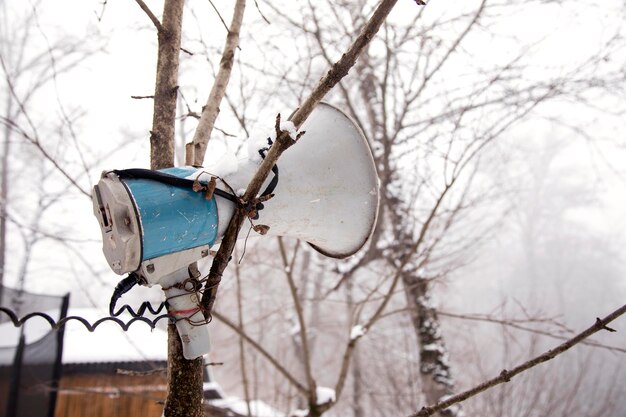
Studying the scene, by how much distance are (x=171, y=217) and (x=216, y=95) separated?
2.33 ft

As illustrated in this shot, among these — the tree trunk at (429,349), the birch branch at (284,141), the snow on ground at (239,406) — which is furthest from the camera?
the snow on ground at (239,406)

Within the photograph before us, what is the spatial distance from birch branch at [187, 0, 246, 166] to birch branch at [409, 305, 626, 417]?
862 mm

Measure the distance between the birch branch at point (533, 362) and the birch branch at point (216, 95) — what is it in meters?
0.86

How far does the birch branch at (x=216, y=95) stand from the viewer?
1.34 meters

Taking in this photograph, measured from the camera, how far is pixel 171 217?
85 cm

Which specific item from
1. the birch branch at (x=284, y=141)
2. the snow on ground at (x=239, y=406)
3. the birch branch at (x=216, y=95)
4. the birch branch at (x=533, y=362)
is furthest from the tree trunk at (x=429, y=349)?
the birch branch at (x=284, y=141)

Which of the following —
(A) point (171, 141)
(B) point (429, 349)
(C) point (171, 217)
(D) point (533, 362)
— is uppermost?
(A) point (171, 141)

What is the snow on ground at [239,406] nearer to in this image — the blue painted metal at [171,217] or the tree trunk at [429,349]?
the tree trunk at [429,349]

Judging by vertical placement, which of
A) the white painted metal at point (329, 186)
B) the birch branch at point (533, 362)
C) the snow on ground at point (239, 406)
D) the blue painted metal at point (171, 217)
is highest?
the white painted metal at point (329, 186)

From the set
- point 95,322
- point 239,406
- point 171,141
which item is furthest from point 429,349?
point 95,322

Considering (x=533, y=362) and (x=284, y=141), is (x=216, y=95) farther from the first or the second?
(x=533, y=362)

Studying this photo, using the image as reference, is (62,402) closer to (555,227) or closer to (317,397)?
(317,397)

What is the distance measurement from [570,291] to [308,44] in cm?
1720

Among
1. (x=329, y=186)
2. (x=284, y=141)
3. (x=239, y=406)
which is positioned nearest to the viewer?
(x=284, y=141)
